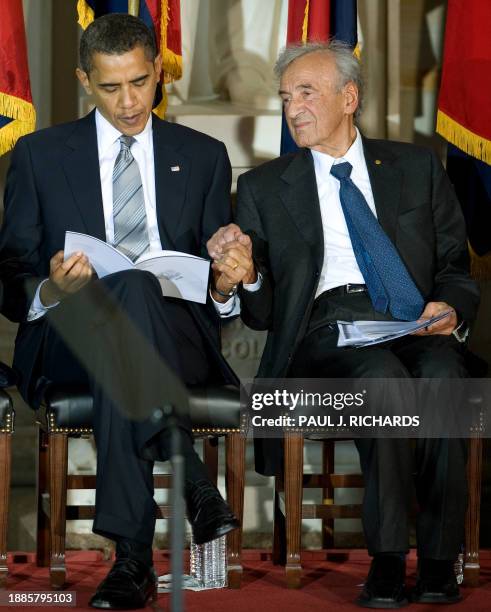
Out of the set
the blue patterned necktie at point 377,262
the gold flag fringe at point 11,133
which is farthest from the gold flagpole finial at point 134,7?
the blue patterned necktie at point 377,262

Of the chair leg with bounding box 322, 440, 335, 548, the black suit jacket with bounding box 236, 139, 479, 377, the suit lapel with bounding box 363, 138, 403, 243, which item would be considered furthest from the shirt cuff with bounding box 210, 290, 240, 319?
the chair leg with bounding box 322, 440, 335, 548

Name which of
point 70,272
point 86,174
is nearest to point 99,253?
point 70,272

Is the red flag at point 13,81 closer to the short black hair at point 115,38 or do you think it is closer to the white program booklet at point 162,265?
the short black hair at point 115,38

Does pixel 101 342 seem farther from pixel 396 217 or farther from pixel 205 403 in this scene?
pixel 396 217

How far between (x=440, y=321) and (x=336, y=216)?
19.9 inches

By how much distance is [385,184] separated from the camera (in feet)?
12.7

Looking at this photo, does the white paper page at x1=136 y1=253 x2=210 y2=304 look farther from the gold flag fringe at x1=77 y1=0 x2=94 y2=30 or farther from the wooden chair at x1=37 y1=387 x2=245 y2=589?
the gold flag fringe at x1=77 y1=0 x2=94 y2=30

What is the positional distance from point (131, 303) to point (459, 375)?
0.95 m

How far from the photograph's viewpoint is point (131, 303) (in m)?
3.24

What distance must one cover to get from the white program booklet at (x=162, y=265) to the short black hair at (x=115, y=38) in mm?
680

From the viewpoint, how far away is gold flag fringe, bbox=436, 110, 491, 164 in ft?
14.8

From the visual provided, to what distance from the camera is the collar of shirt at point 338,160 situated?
155 inches

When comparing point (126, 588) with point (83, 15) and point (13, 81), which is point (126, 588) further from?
point (83, 15)

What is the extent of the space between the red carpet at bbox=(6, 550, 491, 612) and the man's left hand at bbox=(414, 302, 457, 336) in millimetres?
713
